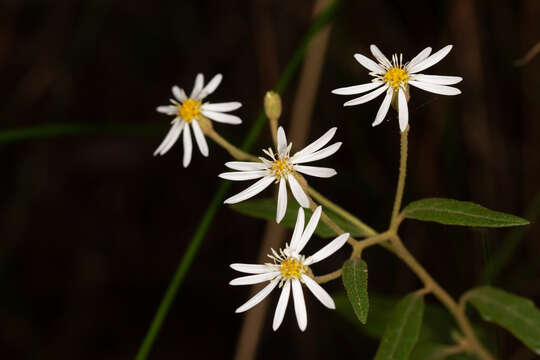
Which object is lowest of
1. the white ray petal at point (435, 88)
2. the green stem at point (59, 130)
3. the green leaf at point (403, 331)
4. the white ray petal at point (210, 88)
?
the green leaf at point (403, 331)

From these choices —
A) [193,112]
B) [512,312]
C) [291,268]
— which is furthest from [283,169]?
[512,312]

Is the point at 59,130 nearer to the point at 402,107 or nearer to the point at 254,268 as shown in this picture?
the point at 254,268

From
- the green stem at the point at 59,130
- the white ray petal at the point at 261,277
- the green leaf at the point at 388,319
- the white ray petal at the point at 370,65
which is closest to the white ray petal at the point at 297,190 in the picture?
the white ray petal at the point at 261,277

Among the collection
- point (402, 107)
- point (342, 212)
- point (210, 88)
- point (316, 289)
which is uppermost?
point (210, 88)

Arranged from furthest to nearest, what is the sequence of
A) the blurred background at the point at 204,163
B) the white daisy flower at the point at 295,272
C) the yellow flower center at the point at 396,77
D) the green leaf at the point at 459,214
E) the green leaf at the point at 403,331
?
the blurred background at the point at 204,163, the yellow flower center at the point at 396,77, the green leaf at the point at 403,331, the white daisy flower at the point at 295,272, the green leaf at the point at 459,214

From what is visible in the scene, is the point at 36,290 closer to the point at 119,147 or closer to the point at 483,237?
the point at 119,147

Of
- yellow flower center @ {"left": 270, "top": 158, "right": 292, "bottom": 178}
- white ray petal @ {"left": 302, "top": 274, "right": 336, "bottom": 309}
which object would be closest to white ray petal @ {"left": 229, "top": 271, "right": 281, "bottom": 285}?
white ray petal @ {"left": 302, "top": 274, "right": 336, "bottom": 309}

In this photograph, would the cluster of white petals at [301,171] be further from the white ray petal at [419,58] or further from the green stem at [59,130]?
the green stem at [59,130]
